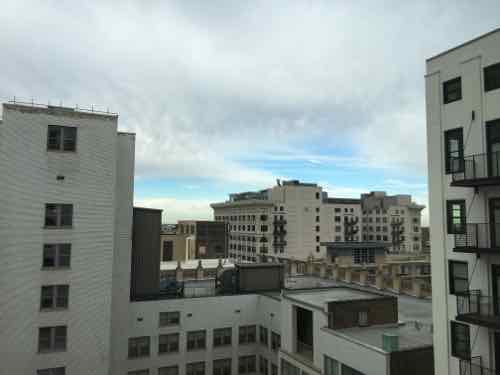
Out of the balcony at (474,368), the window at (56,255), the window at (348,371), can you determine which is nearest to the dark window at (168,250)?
the window at (56,255)

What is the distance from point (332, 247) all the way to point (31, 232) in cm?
5692

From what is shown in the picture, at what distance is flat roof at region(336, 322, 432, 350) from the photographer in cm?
2285

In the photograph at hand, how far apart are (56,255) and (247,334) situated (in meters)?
18.2

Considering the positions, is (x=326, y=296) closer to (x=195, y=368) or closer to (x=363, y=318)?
(x=363, y=318)

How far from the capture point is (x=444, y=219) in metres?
18.4

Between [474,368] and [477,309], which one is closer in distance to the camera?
[477,309]

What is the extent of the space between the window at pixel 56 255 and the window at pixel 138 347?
30.2ft

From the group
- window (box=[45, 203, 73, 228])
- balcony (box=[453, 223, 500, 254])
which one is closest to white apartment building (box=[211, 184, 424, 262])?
window (box=[45, 203, 73, 228])

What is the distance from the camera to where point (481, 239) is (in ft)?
53.7

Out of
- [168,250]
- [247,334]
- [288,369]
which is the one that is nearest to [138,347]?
[247,334]

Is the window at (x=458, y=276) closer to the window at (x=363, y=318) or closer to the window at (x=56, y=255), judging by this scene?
the window at (x=363, y=318)

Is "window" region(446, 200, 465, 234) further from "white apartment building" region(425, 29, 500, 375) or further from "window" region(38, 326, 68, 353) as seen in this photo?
"window" region(38, 326, 68, 353)

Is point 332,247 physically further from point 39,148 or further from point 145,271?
point 39,148

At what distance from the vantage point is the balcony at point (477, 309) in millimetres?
15392
